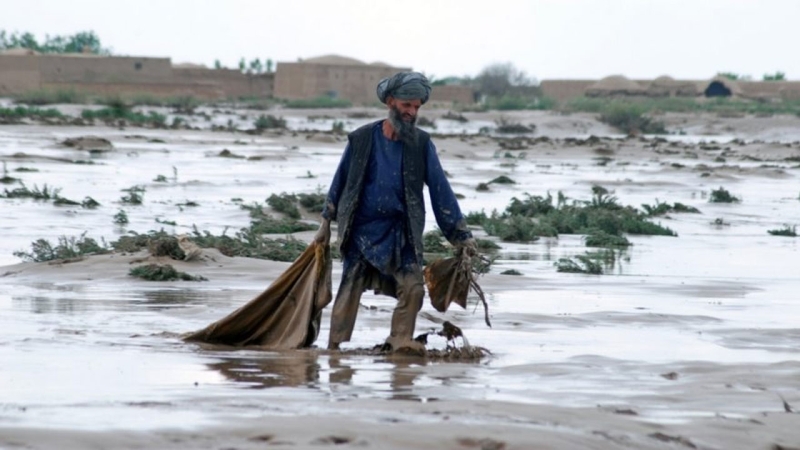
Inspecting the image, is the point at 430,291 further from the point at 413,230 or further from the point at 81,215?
the point at 81,215

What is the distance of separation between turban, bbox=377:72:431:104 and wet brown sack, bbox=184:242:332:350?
977 millimetres

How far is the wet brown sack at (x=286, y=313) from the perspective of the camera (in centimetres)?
881

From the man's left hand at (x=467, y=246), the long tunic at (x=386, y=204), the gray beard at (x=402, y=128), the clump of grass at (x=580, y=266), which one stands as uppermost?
the gray beard at (x=402, y=128)

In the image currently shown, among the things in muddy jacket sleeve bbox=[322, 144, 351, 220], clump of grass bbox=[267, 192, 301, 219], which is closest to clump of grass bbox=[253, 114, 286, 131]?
clump of grass bbox=[267, 192, 301, 219]

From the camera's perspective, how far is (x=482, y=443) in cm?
586

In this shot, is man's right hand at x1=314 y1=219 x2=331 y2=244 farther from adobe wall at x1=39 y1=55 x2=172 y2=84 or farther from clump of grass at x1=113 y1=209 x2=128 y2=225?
adobe wall at x1=39 y1=55 x2=172 y2=84

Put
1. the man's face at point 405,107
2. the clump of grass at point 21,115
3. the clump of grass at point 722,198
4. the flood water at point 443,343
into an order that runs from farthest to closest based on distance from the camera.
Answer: the clump of grass at point 21,115 < the clump of grass at point 722,198 < the man's face at point 405,107 < the flood water at point 443,343

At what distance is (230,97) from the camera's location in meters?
87.2

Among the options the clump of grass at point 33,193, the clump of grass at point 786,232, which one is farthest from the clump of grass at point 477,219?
the clump of grass at point 33,193

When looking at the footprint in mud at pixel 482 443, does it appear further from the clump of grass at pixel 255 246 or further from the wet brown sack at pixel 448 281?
the clump of grass at pixel 255 246

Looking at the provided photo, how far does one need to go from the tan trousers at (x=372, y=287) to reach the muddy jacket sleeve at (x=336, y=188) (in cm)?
33

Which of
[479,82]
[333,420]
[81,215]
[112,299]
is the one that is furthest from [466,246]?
[479,82]

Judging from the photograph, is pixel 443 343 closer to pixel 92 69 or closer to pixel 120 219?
pixel 120 219

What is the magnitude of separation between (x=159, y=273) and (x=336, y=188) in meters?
4.11
